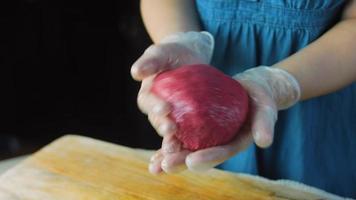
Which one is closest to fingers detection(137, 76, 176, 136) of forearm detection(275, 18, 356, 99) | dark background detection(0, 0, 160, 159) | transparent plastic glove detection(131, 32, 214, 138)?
transparent plastic glove detection(131, 32, 214, 138)

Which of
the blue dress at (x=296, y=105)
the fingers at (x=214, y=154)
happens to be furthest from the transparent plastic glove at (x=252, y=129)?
the blue dress at (x=296, y=105)

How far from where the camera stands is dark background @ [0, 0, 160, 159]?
165 centimetres

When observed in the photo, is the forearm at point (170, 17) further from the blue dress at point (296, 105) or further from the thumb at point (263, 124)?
the thumb at point (263, 124)

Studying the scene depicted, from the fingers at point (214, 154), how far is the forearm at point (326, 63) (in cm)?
15

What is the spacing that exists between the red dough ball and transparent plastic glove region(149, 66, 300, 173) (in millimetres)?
12

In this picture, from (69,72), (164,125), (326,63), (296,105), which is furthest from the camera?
(69,72)

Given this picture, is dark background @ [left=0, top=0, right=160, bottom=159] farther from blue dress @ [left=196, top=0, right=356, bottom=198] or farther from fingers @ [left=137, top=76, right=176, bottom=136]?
fingers @ [left=137, top=76, right=176, bottom=136]

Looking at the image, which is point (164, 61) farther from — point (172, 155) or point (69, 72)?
point (69, 72)

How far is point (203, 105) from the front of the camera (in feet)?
1.90

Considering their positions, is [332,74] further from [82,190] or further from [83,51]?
[83,51]

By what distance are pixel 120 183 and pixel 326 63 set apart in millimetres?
343

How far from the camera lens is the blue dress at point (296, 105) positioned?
82 centimetres

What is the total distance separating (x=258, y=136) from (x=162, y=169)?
4.4 inches

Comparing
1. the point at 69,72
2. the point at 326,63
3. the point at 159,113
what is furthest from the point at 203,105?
the point at 69,72
